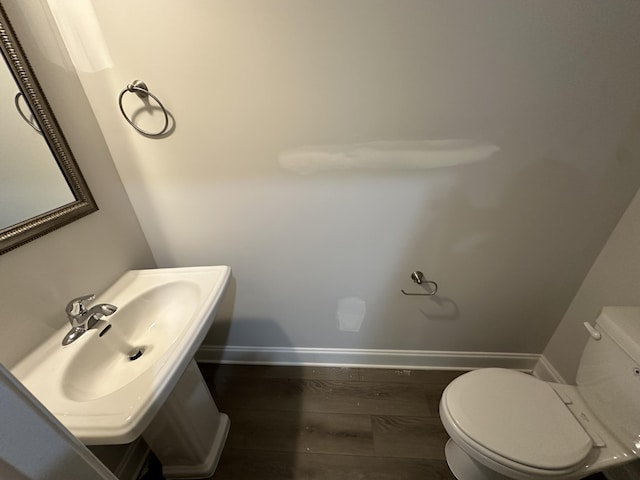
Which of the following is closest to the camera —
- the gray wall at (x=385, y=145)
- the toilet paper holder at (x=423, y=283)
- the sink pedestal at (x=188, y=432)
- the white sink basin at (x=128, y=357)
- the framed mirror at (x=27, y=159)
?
the white sink basin at (x=128, y=357)

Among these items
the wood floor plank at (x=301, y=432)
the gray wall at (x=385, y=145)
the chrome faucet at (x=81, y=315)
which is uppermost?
the gray wall at (x=385, y=145)

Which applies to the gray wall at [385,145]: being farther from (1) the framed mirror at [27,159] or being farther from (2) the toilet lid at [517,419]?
(2) the toilet lid at [517,419]

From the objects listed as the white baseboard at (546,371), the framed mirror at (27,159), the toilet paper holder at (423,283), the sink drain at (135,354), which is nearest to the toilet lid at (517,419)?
the toilet paper holder at (423,283)

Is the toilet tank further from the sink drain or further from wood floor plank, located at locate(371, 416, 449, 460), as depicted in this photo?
the sink drain

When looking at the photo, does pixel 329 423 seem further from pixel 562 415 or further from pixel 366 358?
pixel 562 415

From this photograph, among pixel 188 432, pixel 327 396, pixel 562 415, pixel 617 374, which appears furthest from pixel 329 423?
pixel 617 374

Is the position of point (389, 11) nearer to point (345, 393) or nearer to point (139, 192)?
point (139, 192)

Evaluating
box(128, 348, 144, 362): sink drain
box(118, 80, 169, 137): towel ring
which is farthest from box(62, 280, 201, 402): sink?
box(118, 80, 169, 137): towel ring

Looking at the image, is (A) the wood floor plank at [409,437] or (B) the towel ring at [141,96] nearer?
(B) the towel ring at [141,96]

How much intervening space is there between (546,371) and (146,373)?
1.87 meters

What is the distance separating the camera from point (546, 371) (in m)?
1.42

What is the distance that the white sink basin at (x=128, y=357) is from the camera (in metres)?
0.62

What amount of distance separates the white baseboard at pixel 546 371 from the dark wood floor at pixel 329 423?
43 cm

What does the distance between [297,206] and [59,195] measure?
836mm
